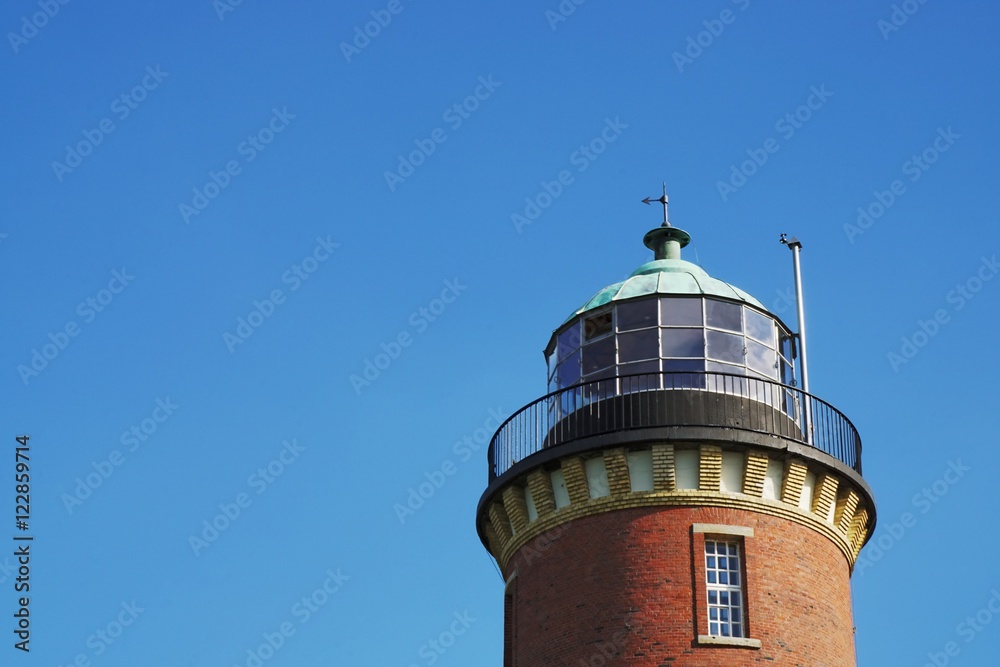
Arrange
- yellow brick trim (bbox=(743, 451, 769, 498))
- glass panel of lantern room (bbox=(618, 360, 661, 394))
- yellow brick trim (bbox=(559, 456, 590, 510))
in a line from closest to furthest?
yellow brick trim (bbox=(743, 451, 769, 498)), yellow brick trim (bbox=(559, 456, 590, 510)), glass panel of lantern room (bbox=(618, 360, 661, 394))

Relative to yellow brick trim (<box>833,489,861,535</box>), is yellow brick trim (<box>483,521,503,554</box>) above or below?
above

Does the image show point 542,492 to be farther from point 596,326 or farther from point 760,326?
point 760,326

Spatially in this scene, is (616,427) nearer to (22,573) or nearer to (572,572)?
(572,572)

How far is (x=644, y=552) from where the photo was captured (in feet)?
97.7

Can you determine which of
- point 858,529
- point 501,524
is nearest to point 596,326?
point 501,524

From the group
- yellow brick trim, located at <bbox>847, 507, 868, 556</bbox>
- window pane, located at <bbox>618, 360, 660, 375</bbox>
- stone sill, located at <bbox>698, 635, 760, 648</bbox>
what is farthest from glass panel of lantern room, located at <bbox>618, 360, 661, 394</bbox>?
stone sill, located at <bbox>698, 635, 760, 648</bbox>

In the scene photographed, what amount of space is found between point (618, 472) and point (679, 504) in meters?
1.31

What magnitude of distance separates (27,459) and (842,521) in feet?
56.9

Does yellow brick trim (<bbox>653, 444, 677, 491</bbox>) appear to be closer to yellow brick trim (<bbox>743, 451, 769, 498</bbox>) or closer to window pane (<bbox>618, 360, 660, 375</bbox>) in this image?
yellow brick trim (<bbox>743, 451, 769, 498</bbox>)

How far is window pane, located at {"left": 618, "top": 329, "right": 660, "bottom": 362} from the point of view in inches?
1257

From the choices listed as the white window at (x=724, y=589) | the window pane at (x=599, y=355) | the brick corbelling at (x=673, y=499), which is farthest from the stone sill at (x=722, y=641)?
the window pane at (x=599, y=355)

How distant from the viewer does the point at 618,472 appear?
1197 inches

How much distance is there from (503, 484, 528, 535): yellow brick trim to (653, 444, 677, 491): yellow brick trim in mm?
3210

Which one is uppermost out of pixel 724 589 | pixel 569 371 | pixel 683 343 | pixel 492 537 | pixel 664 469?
pixel 569 371
